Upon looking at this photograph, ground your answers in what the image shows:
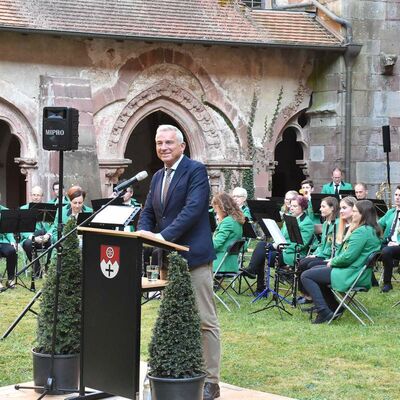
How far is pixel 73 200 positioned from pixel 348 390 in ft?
23.7

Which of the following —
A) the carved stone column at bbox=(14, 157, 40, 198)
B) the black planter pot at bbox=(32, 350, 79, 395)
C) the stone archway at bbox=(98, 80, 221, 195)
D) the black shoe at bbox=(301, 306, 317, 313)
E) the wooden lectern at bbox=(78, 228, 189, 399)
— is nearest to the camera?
the wooden lectern at bbox=(78, 228, 189, 399)

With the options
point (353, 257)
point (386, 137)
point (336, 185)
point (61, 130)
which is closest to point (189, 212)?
point (61, 130)

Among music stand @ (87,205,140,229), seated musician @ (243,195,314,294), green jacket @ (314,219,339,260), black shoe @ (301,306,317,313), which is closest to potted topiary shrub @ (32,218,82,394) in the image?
music stand @ (87,205,140,229)

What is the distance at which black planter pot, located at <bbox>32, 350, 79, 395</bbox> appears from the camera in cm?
783

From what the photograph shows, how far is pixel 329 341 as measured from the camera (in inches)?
420

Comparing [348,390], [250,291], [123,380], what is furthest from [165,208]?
[250,291]

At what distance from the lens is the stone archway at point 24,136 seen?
2069 centimetres

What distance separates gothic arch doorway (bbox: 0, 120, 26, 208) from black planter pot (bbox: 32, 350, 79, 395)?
19.2m

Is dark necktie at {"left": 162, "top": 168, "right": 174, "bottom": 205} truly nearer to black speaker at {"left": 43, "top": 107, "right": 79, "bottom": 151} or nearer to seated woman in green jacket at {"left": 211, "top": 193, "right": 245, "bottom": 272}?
black speaker at {"left": 43, "top": 107, "right": 79, "bottom": 151}

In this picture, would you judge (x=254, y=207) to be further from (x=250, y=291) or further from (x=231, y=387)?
(x=231, y=387)

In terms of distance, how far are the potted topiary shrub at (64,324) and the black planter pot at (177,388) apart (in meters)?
1.02

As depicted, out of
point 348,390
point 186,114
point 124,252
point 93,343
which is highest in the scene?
point 186,114

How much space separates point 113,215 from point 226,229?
244 inches

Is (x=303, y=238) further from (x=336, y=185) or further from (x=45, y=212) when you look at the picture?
(x=336, y=185)
